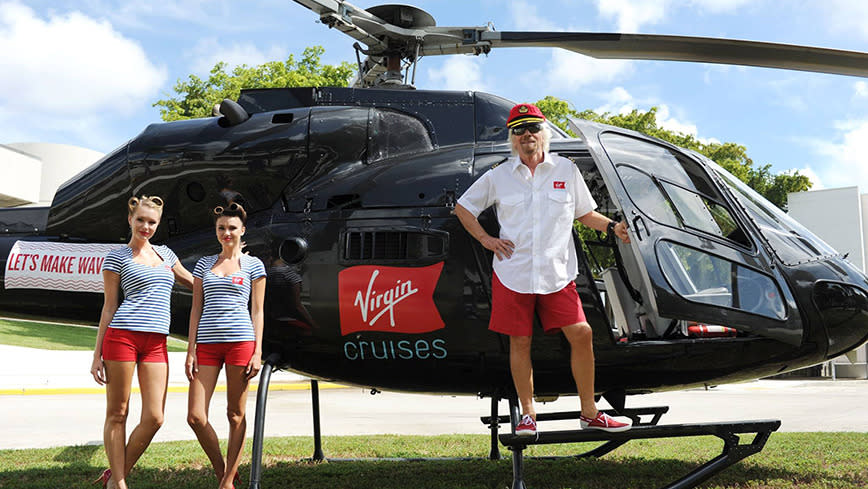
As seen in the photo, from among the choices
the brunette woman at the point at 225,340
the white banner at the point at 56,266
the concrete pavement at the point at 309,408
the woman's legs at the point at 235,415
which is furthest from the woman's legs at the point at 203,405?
the concrete pavement at the point at 309,408

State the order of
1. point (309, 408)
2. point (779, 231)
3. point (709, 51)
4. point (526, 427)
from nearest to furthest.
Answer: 1. point (526, 427)
2. point (779, 231)
3. point (709, 51)
4. point (309, 408)

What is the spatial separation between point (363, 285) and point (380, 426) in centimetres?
660

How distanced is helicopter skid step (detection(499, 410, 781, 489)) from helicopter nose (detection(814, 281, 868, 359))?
710 mm

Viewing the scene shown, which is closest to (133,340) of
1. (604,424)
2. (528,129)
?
(528,129)

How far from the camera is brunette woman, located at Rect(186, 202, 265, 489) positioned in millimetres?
3938

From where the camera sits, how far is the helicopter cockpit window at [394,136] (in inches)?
197

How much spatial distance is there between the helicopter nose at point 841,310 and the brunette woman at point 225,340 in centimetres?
354

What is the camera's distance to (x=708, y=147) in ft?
125

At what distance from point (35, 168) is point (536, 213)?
32329mm

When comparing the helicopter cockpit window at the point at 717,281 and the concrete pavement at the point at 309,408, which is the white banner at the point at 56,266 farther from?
the helicopter cockpit window at the point at 717,281

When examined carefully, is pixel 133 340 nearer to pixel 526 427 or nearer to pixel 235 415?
pixel 235 415

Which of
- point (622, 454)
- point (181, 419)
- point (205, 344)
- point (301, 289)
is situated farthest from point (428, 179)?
point (181, 419)

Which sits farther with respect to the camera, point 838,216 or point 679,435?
point 838,216

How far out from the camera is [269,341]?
15.4ft
